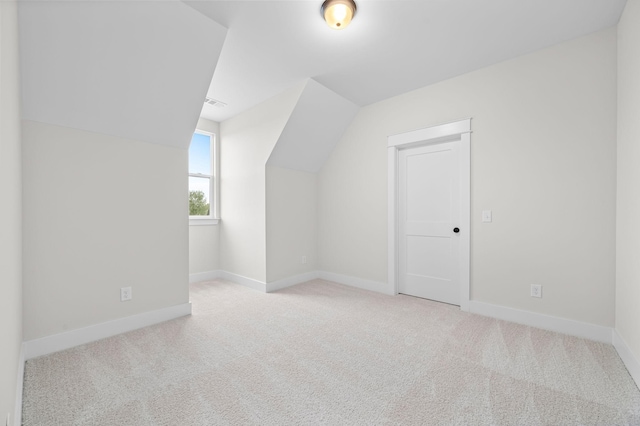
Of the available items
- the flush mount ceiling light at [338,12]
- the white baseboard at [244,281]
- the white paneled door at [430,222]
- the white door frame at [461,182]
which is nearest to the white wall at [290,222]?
the white baseboard at [244,281]

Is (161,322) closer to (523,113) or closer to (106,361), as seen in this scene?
(106,361)

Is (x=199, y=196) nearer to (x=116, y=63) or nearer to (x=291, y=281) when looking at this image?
(x=291, y=281)

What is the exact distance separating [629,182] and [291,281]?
3.58 meters

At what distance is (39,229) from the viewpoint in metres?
2.06

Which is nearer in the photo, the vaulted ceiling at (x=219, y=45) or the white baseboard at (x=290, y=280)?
the vaulted ceiling at (x=219, y=45)

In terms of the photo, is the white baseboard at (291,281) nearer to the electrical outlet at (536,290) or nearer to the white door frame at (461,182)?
the white door frame at (461,182)

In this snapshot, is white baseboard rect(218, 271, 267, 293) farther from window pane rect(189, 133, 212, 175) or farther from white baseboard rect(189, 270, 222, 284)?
window pane rect(189, 133, 212, 175)

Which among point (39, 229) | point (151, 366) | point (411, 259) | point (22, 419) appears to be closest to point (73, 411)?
point (22, 419)

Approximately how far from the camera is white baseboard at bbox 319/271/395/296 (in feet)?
12.0

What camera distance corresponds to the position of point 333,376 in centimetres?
183

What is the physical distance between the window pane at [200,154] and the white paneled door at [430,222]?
10.0 ft

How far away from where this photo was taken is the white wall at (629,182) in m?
1.79

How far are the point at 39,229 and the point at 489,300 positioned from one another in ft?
13.3

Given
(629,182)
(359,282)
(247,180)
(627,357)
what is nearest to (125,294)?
(247,180)
